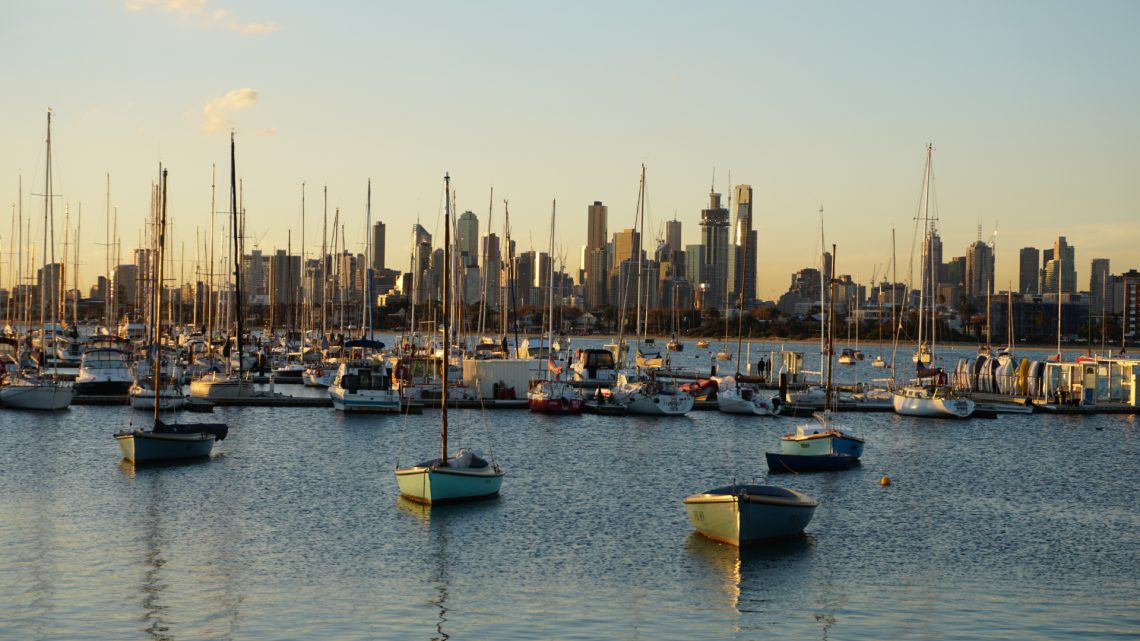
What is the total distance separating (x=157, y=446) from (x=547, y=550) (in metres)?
22.0

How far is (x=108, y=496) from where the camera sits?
42781mm

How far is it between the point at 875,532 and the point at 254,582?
19059 mm

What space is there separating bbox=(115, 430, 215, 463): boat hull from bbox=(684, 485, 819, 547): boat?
24149 mm

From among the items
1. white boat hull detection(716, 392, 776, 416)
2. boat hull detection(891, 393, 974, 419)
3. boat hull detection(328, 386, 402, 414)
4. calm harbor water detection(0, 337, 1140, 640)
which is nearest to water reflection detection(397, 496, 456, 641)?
calm harbor water detection(0, 337, 1140, 640)

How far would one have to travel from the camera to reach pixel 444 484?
134ft

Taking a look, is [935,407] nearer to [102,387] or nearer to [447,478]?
[447,478]

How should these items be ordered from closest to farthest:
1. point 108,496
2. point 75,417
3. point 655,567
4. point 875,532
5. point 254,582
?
point 254,582 < point 655,567 < point 875,532 < point 108,496 < point 75,417

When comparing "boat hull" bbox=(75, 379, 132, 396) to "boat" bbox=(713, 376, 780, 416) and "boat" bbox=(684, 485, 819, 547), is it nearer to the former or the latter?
"boat" bbox=(713, 376, 780, 416)

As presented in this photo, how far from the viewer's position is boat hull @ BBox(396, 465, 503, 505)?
40625 mm

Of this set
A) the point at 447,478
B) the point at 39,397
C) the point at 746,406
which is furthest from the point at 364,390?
the point at 447,478

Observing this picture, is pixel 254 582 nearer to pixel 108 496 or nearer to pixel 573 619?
pixel 573 619

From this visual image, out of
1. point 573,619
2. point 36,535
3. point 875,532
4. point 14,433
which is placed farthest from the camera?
point 14,433

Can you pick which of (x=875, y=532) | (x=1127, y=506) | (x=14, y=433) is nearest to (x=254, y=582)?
(x=875, y=532)

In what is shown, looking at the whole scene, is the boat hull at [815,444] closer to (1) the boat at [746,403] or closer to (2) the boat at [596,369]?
(1) the boat at [746,403]
